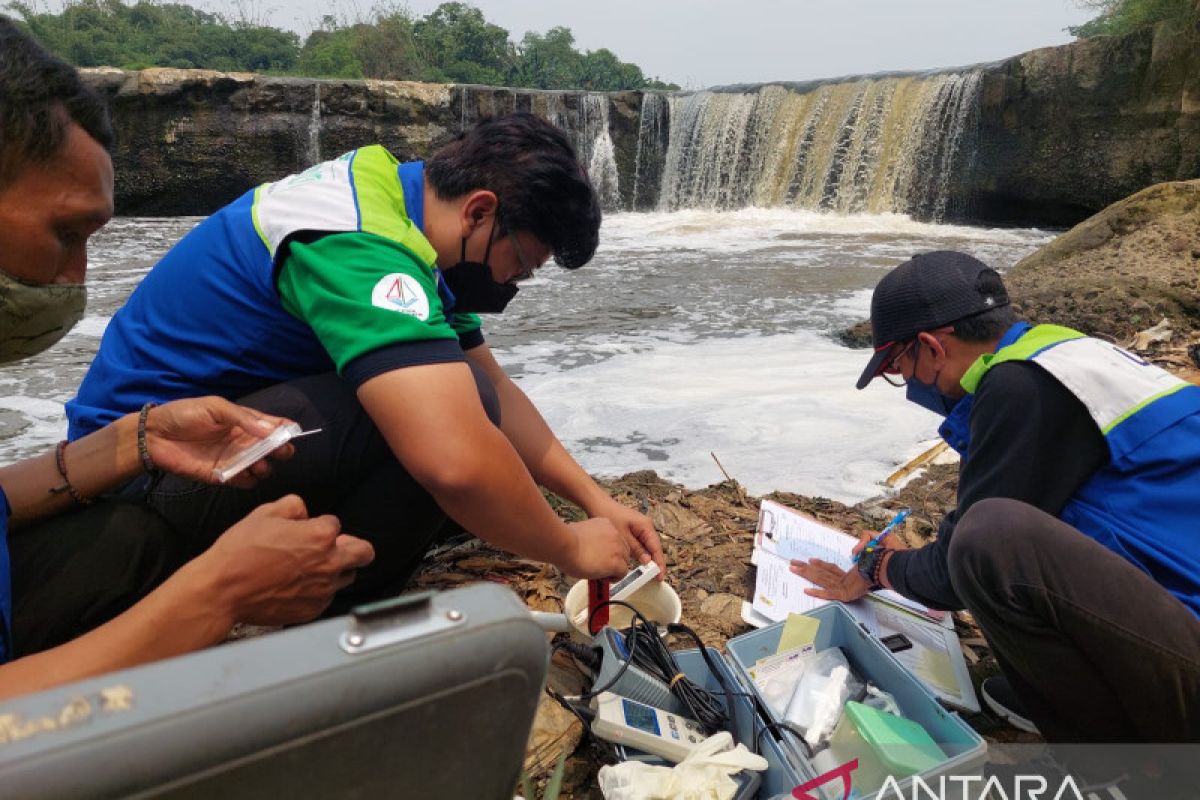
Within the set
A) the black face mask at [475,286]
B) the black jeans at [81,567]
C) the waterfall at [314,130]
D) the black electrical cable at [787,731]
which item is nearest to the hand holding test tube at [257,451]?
the black jeans at [81,567]

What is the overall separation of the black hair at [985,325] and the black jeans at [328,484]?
1.16m

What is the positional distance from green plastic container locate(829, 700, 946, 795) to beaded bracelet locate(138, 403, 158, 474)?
148cm

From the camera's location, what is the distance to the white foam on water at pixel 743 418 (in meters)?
3.70

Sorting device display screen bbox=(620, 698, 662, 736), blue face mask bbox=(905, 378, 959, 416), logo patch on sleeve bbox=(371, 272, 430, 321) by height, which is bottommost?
device display screen bbox=(620, 698, 662, 736)

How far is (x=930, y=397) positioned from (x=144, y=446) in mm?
1890

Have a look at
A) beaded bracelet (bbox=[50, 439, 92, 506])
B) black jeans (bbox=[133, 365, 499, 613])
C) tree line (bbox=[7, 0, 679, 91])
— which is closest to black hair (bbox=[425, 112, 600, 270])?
black jeans (bbox=[133, 365, 499, 613])

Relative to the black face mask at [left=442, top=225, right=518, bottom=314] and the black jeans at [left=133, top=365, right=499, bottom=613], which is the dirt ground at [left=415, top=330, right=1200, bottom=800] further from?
the black face mask at [left=442, top=225, right=518, bottom=314]

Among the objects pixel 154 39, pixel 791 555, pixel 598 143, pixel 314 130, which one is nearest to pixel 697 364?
pixel 791 555

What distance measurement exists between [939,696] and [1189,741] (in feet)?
1.62

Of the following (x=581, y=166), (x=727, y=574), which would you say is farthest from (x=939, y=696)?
(x=581, y=166)

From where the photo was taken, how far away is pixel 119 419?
5.48 ft

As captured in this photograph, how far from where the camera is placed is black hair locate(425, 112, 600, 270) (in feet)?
5.81

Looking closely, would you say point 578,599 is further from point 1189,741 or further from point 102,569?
point 1189,741

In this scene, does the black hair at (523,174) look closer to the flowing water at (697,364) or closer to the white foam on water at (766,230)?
the flowing water at (697,364)
